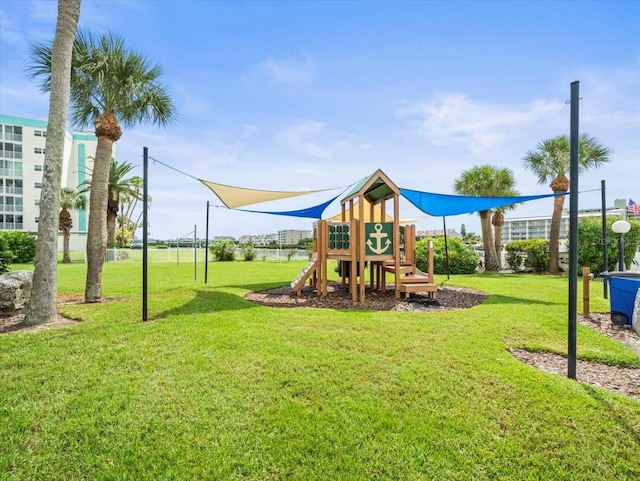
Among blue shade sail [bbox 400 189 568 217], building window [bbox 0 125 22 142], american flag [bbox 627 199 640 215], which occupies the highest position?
building window [bbox 0 125 22 142]

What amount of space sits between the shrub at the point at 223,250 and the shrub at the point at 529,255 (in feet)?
57.6

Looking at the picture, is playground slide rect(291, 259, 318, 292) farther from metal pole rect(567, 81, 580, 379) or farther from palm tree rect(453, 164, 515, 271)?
palm tree rect(453, 164, 515, 271)

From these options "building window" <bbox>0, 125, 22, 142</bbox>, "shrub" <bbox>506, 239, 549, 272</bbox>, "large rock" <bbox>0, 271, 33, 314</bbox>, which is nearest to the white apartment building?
"building window" <bbox>0, 125, 22, 142</bbox>

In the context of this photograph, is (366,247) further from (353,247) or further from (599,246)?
(599,246)

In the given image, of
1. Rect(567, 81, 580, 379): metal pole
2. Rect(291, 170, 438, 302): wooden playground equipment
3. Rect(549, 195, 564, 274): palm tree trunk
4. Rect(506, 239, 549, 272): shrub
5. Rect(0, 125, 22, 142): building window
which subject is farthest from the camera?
Rect(0, 125, 22, 142): building window

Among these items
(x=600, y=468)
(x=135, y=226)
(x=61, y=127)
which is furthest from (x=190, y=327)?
(x=135, y=226)

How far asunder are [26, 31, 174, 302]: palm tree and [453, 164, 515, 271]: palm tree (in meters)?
16.5

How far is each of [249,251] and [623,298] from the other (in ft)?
71.4

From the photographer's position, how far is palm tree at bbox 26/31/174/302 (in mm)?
7375

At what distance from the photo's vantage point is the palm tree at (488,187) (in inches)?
719

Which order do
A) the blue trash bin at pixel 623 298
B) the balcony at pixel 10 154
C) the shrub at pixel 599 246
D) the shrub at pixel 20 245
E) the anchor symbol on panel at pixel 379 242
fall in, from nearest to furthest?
1. the blue trash bin at pixel 623 298
2. the anchor symbol on panel at pixel 379 242
3. the shrub at pixel 599 246
4. the shrub at pixel 20 245
5. the balcony at pixel 10 154

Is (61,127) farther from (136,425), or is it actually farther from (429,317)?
(429,317)

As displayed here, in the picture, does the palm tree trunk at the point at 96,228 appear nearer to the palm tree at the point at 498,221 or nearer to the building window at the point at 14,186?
the palm tree at the point at 498,221

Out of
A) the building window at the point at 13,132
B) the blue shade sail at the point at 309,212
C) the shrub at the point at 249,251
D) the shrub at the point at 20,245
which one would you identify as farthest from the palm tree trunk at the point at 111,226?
the building window at the point at 13,132
